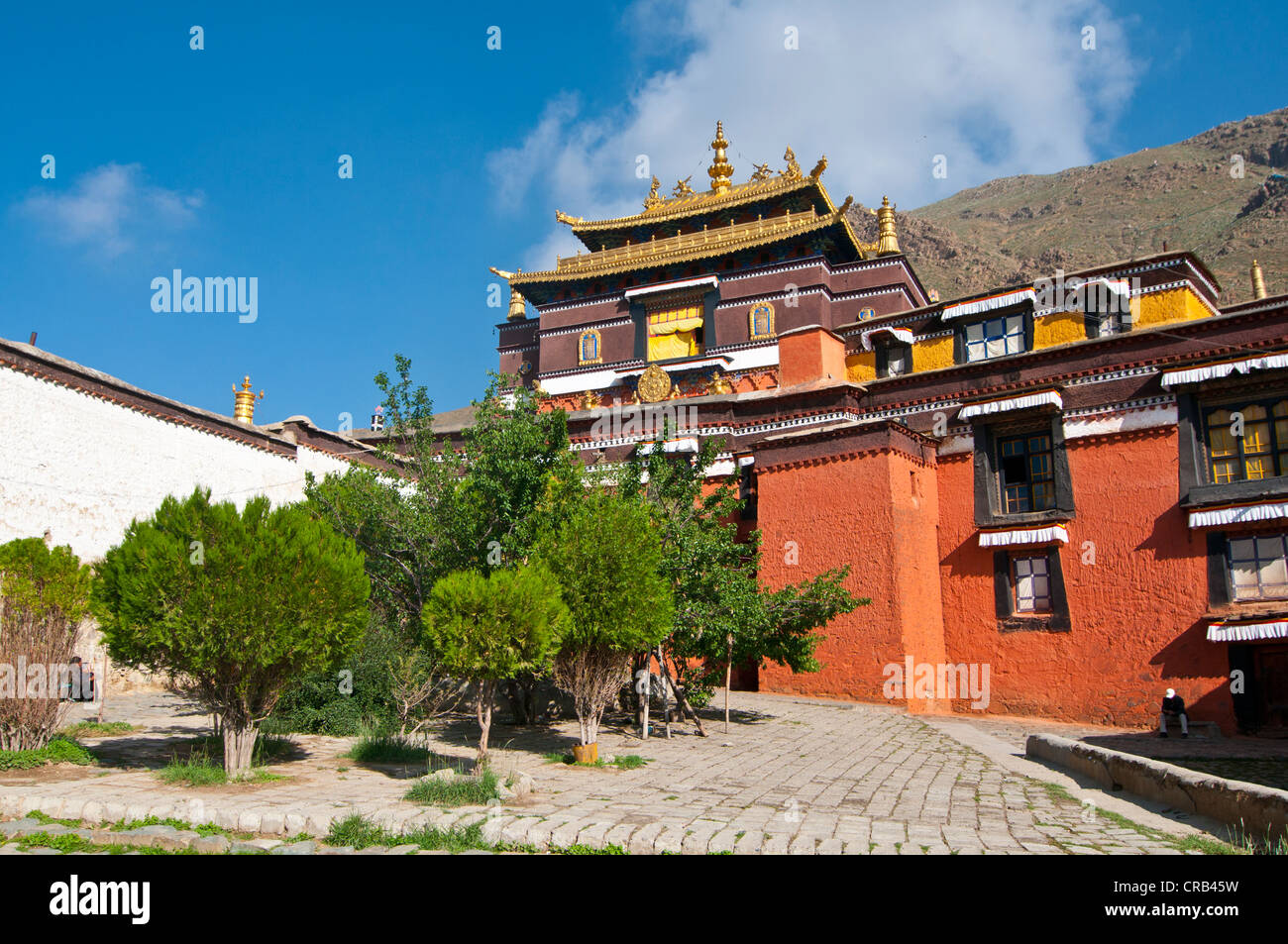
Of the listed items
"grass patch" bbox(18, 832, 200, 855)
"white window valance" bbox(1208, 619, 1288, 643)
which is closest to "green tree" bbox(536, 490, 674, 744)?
"grass patch" bbox(18, 832, 200, 855)

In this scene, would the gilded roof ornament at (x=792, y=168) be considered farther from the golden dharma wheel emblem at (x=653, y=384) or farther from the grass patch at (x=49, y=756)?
the grass patch at (x=49, y=756)

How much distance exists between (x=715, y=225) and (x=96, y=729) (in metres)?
34.4

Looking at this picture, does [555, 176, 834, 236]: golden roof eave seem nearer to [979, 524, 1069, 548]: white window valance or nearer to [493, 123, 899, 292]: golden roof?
[493, 123, 899, 292]: golden roof

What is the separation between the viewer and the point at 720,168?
44625mm

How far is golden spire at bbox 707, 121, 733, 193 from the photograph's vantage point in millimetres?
43816

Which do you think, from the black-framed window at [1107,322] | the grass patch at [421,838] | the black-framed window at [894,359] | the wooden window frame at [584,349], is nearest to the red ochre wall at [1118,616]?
the black-framed window at [1107,322]

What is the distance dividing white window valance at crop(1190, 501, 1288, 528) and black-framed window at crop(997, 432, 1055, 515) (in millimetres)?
2969

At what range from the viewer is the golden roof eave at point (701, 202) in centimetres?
3922

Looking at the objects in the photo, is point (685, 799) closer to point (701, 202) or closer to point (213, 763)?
point (213, 763)

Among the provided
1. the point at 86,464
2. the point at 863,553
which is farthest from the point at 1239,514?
the point at 86,464

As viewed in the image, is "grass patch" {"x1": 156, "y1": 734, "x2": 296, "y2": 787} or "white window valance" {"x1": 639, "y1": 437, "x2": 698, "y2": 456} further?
"white window valance" {"x1": 639, "y1": 437, "x2": 698, "y2": 456}

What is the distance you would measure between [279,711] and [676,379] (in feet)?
84.0
